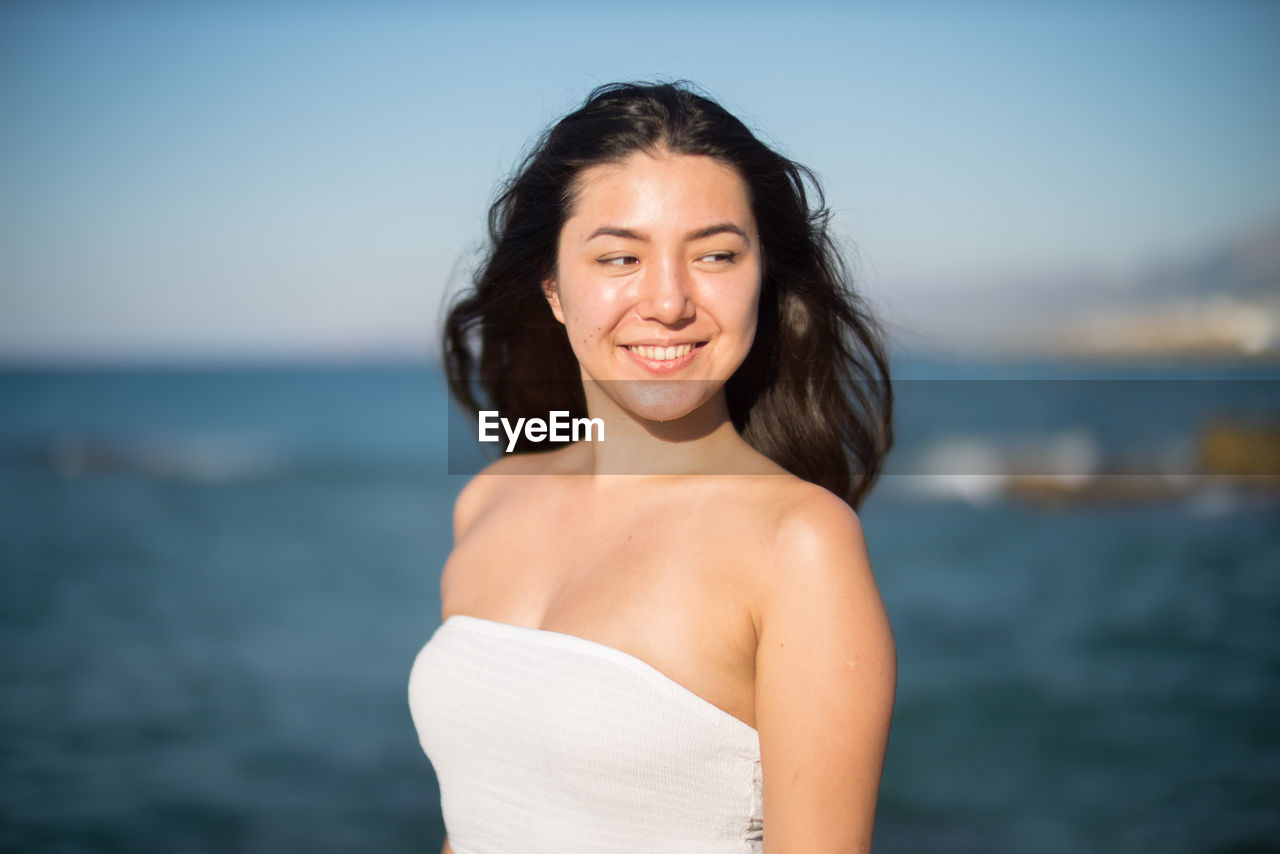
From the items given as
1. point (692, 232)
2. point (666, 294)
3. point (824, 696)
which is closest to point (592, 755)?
point (824, 696)

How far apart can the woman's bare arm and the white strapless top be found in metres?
0.12

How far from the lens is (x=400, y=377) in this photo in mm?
70250

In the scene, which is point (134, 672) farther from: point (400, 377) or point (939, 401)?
point (400, 377)

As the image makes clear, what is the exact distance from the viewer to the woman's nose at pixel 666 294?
1.76m

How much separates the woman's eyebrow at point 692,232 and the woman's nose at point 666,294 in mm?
59

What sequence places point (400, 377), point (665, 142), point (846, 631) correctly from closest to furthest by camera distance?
point (846, 631)
point (665, 142)
point (400, 377)

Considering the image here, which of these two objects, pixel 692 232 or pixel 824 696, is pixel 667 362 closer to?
pixel 692 232

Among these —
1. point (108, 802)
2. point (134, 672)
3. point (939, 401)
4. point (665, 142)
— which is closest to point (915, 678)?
point (108, 802)

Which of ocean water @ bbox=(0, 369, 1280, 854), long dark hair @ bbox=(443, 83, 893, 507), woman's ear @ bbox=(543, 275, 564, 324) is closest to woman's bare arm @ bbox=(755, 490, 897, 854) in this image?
long dark hair @ bbox=(443, 83, 893, 507)

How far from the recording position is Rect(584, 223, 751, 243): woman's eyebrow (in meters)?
1.78

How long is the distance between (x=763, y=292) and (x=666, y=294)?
0.50 meters

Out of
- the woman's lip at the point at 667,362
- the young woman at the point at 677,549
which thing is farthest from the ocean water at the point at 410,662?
the woman's lip at the point at 667,362

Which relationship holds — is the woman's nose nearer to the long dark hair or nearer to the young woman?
the young woman

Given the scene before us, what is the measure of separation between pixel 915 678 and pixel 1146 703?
1.78 metres
